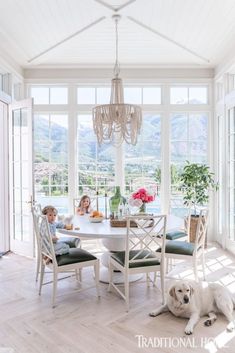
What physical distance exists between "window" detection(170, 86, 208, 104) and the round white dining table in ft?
8.57

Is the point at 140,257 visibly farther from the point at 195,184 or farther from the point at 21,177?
the point at 21,177

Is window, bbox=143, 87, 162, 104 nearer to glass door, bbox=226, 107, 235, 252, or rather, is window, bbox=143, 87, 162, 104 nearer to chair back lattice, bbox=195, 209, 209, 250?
glass door, bbox=226, 107, 235, 252

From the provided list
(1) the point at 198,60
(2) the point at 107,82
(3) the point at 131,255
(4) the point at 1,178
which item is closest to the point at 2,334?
(3) the point at 131,255

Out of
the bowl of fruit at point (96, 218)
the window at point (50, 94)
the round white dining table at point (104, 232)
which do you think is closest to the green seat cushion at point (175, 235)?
the round white dining table at point (104, 232)

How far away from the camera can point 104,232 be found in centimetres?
301

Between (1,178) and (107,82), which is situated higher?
(107,82)

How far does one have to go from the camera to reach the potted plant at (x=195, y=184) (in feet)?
16.5

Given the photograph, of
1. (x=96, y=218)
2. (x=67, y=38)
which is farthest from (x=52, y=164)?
(x=96, y=218)

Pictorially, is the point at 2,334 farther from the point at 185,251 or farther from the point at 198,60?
the point at 198,60

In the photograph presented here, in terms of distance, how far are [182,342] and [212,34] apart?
12.5 ft

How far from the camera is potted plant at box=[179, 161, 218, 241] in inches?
198

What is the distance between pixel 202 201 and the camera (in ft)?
17.1

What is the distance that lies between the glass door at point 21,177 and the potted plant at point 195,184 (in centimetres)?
249

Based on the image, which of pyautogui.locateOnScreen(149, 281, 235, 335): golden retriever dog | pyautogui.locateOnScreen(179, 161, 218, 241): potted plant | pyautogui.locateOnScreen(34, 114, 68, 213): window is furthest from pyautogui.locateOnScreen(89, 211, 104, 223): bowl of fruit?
pyautogui.locateOnScreen(34, 114, 68, 213): window
